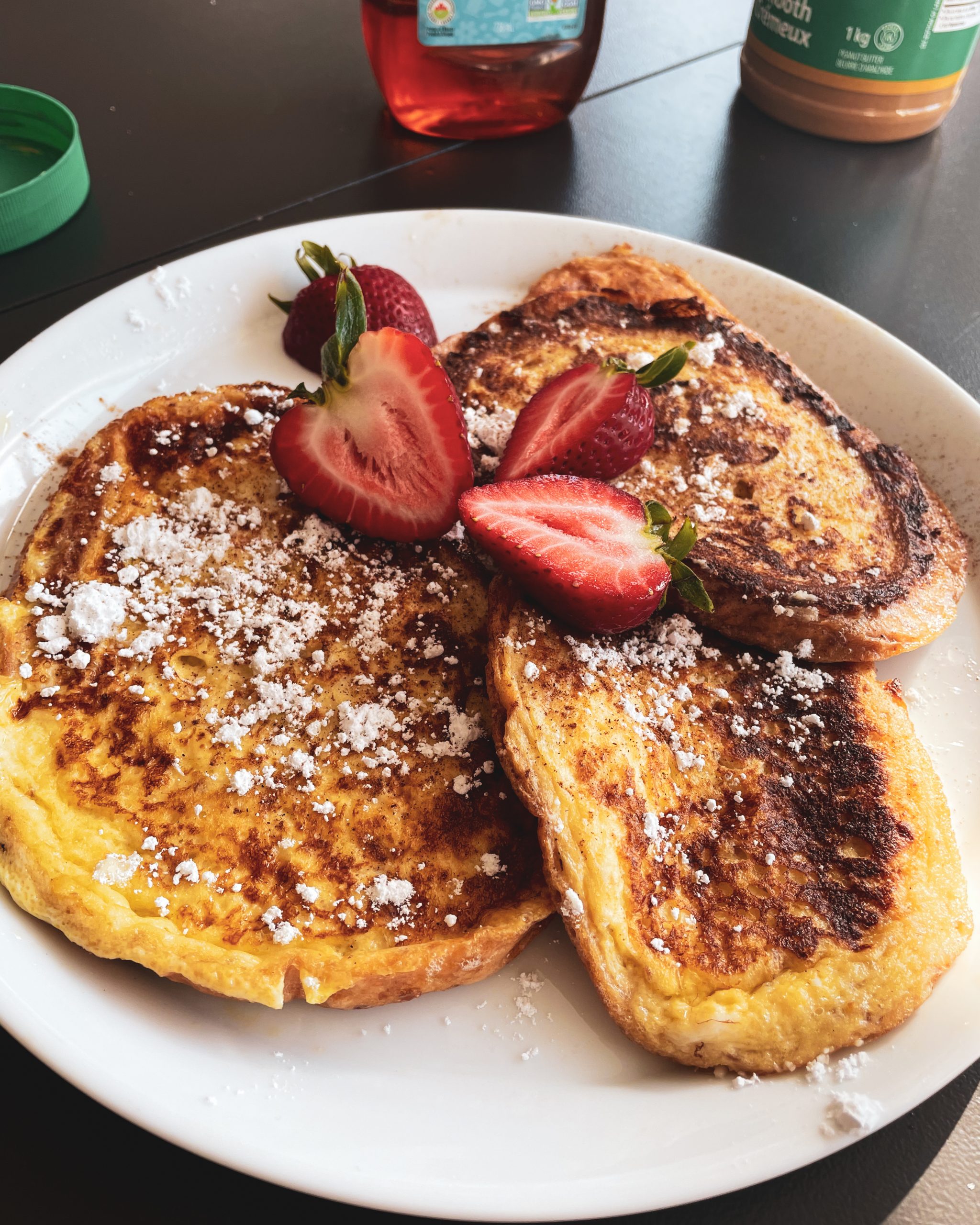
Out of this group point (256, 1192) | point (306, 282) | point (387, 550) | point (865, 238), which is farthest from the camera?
point (865, 238)

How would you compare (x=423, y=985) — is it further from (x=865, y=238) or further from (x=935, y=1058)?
(x=865, y=238)

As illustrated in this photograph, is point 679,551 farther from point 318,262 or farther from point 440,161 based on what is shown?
point 440,161

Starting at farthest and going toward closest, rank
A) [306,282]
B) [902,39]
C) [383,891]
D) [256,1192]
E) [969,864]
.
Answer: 1. [902,39]
2. [306,282]
3. [969,864]
4. [383,891]
5. [256,1192]

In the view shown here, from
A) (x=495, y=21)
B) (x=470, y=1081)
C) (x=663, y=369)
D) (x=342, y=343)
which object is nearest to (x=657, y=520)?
(x=663, y=369)

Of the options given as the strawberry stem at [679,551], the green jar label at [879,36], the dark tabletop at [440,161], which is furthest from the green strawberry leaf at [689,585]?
the green jar label at [879,36]

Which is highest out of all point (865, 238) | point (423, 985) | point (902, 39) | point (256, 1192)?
point (902, 39)

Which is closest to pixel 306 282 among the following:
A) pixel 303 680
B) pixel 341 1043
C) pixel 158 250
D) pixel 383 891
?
pixel 158 250

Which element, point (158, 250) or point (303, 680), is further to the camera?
point (158, 250)
